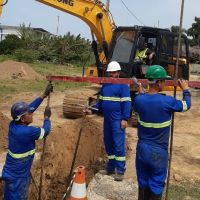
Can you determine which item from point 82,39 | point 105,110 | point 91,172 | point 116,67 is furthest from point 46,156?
point 82,39

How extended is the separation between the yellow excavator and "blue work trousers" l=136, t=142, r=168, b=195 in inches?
244

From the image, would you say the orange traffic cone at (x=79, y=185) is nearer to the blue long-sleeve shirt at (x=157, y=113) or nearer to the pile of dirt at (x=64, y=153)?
the blue long-sleeve shirt at (x=157, y=113)

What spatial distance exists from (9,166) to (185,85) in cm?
260

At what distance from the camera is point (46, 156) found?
A: 8828mm

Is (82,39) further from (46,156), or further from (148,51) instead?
(46,156)

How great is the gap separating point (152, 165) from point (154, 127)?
49 centimetres

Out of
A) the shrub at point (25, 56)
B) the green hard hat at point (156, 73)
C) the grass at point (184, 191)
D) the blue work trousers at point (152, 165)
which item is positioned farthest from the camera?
the shrub at point (25, 56)

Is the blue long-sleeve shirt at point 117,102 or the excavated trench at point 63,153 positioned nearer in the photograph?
the blue long-sleeve shirt at point 117,102

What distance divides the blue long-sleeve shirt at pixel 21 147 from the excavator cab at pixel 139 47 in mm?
6262

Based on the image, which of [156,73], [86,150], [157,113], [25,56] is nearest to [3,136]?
[86,150]

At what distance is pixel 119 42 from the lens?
1243cm

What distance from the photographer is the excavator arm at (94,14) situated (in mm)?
12930

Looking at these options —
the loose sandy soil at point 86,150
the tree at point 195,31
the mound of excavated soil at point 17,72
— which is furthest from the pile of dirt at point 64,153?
the tree at point 195,31

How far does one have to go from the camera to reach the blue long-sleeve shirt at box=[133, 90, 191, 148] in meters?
5.48
